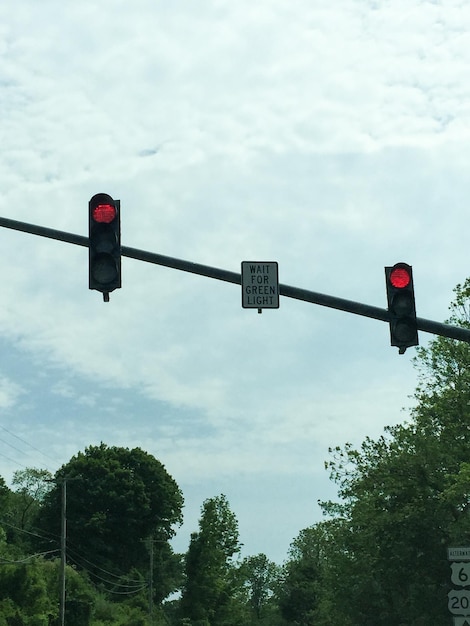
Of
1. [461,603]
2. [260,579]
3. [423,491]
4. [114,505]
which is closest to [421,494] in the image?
[423,491]

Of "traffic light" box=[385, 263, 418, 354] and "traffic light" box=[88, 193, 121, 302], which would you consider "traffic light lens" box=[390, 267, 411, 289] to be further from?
"traffic light" box=[88, 193, 121, 302]

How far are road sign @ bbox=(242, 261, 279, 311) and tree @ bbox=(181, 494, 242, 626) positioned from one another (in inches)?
2458

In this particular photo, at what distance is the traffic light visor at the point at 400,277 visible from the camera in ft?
43.2

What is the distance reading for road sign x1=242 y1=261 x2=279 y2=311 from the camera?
13.3 m

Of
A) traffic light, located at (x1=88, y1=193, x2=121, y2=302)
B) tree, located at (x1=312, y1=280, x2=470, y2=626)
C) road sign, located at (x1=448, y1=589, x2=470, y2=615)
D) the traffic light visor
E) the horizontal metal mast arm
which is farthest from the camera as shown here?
tree, located at (x1=312, y1=280, x2=470, y2=626)

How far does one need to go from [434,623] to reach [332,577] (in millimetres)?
14030

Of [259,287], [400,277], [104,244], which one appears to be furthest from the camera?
[259,287]

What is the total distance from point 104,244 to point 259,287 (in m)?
2.15

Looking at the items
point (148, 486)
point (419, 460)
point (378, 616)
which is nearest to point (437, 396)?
point (419, 460)

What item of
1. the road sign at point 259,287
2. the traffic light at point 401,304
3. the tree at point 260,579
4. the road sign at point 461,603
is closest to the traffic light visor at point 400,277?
the traffic light at point 401,304

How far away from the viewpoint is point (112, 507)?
88.6 m

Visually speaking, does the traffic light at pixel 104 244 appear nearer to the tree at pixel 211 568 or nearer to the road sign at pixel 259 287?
the road sign at pixel 259 287

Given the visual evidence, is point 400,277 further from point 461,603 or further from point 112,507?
point 112,507

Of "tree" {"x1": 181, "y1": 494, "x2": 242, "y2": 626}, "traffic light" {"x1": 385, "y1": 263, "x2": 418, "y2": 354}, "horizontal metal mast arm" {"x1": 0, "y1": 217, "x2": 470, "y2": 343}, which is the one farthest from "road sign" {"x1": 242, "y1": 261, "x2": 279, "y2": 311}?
"tree" {"x1": 181, "y1": 494, "x2": 242, "y2": 626}
